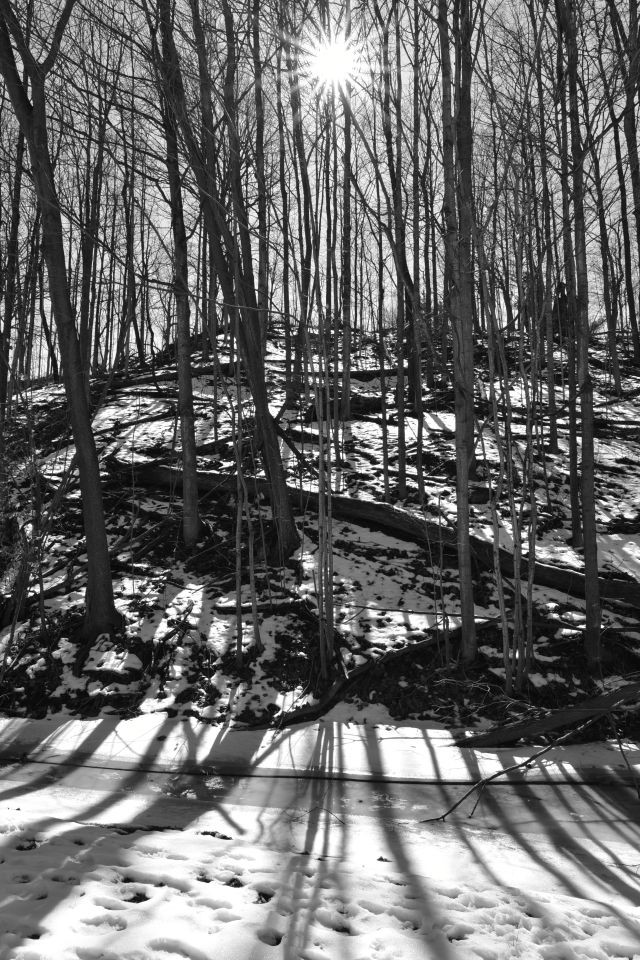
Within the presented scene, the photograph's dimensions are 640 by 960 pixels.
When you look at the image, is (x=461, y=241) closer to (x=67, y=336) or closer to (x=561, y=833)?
(x=67, y=336)

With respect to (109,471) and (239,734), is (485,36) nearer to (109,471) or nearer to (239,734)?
(239,734)

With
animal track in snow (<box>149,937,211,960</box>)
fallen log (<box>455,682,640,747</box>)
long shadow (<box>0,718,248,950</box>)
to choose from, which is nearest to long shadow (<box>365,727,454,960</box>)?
animal track in snow (<box>149,937,211,960</box>)

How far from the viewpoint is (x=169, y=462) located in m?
9.91

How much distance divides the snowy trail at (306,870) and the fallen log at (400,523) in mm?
2551

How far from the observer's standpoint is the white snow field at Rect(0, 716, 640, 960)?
2383 millimetres

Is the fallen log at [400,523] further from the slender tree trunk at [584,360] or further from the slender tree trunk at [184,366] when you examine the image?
the slender tree trunk at [584,360]

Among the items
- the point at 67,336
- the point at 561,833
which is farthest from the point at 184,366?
the point at 561,833

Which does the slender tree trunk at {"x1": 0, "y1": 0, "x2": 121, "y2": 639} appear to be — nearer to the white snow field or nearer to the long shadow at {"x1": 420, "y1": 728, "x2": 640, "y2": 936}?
the white snow field

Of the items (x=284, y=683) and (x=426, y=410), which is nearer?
(x=284, y=683)

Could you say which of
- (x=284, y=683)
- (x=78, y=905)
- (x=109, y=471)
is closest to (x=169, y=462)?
(x=109, y=471)

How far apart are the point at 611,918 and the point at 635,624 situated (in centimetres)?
402

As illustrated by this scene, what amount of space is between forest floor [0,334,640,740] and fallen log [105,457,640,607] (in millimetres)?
48

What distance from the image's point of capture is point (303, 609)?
695 cm

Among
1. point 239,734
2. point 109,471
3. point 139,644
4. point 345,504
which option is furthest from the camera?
point 109,471
